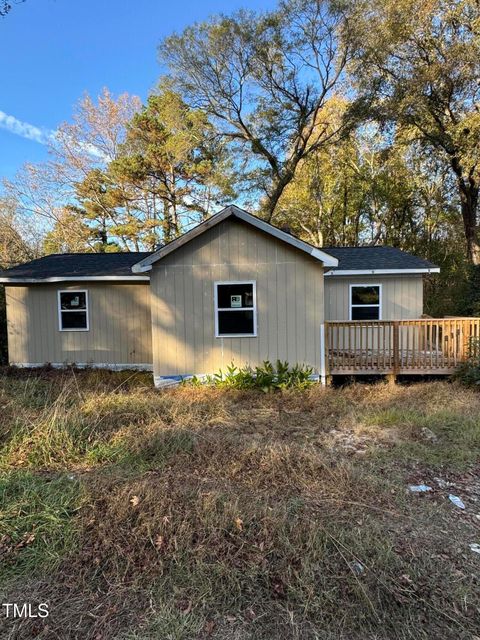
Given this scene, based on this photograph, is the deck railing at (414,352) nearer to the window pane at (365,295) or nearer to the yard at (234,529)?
the window pane at (365,295)

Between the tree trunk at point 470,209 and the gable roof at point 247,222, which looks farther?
the tree trunk at point 470,209

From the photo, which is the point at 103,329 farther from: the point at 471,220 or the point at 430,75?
the point at 471,220

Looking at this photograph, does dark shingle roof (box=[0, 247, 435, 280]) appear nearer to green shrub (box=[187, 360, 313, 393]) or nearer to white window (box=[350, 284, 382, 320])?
white window (box=[350, 284, 382, 320])

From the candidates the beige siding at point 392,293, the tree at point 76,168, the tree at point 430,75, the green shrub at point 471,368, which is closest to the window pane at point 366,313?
the beige siding at point 392,293

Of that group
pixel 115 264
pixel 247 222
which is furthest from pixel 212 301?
pixel 115 264

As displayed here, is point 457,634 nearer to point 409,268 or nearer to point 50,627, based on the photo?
point 50,627

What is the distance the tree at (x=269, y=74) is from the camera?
1689 cm

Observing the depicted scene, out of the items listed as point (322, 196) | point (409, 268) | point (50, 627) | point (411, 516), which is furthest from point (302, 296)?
point (322, 196)

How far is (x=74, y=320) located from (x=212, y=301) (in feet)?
14.7

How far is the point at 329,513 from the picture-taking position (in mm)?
3141

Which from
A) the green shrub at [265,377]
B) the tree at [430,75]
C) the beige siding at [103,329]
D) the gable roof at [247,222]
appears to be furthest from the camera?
the tree at [430,75]

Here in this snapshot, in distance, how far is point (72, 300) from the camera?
1031cm

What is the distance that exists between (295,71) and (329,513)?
66.9 feet

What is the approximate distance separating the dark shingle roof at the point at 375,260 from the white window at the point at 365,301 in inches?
22.2
